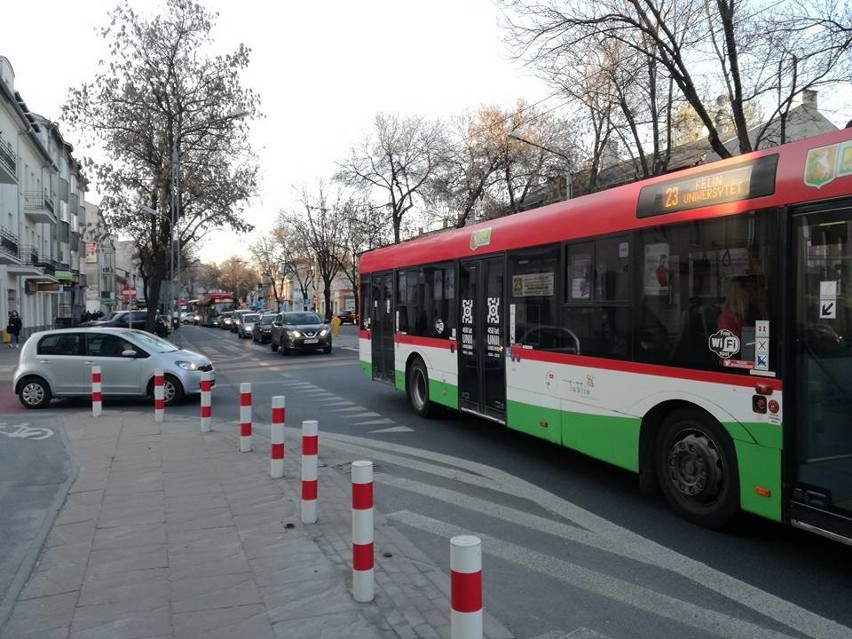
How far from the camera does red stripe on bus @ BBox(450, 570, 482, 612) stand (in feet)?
8.86

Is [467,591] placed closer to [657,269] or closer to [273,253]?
[657,269]

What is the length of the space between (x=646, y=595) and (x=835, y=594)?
118 centimetres

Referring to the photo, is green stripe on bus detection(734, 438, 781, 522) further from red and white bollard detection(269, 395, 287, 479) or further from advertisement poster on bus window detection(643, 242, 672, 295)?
red and white bollard detection(269, 395, 287, 479)

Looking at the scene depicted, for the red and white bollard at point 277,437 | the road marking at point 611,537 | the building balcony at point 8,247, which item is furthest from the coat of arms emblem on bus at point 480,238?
the building balcony at point 8,247

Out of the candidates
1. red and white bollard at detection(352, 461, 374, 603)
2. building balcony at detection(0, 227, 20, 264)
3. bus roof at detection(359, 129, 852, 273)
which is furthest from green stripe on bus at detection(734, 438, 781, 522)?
building balcony at detection(0, 227, 20, 264)

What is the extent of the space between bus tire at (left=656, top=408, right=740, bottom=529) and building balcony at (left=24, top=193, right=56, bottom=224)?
44.9 meters

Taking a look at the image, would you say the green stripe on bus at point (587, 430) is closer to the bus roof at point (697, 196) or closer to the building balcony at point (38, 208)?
the bus roof at point (697, 196)

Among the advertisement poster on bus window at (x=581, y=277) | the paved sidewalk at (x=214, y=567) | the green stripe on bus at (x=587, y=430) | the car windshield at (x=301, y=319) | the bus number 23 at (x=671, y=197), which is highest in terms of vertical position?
the bus number 23 at (x=671, y=197)

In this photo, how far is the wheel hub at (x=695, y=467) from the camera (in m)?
5.48

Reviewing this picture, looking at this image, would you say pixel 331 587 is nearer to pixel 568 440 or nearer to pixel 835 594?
pixel 835 594

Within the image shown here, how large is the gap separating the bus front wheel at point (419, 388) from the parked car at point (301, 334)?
49.3 feet

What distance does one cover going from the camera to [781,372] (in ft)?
15.7

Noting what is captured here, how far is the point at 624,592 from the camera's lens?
14.5 ft

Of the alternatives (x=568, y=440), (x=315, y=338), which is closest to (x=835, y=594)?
(x=568, y=440)
